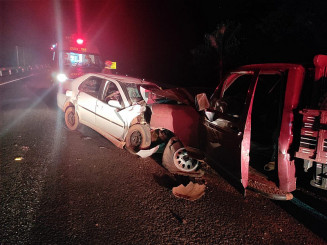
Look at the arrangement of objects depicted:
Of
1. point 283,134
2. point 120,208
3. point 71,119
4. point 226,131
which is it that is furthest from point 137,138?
point 283,134

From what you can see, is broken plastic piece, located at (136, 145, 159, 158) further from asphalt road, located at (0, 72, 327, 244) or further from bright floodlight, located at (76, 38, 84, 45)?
bright floodlight, located at (76, 38, 84, 45)

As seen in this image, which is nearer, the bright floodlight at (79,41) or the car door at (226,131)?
the car door at (226,131)

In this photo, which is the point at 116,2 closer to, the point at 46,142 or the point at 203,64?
the point at 203,64

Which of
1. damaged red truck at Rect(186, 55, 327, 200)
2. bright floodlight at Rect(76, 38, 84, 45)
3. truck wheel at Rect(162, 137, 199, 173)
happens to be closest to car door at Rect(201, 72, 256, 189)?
damaged red truck at Rect(186, 55, 327, 200)

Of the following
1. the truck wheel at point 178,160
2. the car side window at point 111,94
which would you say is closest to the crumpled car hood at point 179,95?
the truck wheel at point 178,160

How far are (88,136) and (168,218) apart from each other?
12.1 feet

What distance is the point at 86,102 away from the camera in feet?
19.7

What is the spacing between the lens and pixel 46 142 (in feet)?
18.5

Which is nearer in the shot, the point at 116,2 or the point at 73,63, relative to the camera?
the point at 73,63

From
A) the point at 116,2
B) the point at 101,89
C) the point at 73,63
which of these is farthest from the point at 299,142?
the point at 116,2

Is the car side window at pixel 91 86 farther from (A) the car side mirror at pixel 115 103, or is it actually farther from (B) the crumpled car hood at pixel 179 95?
(B) the crumpled car hood at pixel 179 95

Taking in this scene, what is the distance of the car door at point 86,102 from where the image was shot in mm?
5852

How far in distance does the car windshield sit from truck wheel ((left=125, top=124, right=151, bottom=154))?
7.36 metres

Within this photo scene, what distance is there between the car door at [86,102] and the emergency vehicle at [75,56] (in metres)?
4.58
